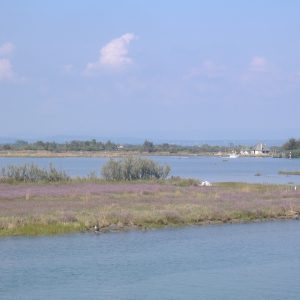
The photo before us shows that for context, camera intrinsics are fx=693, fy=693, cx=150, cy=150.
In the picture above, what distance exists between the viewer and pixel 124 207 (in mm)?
37562

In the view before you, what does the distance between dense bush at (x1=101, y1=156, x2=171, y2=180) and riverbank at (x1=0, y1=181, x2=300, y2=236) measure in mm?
7567

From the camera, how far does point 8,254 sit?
26.0 m

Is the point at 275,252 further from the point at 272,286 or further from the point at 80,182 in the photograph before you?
the point at 80,182

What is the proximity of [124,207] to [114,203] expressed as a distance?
6.70 ft

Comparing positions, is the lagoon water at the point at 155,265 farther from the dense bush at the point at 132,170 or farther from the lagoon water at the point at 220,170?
the lagoon water at the point at 220,170

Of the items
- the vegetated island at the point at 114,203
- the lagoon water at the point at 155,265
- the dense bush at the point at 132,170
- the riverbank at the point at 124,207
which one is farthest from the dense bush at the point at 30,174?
the lagoon water at the point at 155,265

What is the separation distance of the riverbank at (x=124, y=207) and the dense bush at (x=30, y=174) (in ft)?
13.6

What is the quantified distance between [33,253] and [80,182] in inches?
1129

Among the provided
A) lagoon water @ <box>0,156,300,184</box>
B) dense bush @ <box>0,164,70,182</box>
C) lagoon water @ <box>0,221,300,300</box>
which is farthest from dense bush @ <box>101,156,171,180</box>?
lagoon water @ <box>0,221,300,300</box>

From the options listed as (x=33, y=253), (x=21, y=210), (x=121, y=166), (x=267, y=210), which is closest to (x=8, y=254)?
(x=33, y=253)

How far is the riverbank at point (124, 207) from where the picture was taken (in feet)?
105

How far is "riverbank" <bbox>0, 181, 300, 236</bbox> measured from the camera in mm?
32062

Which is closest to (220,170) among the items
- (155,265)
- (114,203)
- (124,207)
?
(114,203)

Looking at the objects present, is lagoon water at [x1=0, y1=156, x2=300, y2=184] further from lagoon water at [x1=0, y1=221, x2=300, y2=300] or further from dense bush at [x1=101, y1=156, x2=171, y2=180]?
lagoon water at [x1=0, y1=221, x2=300, y2=300]
